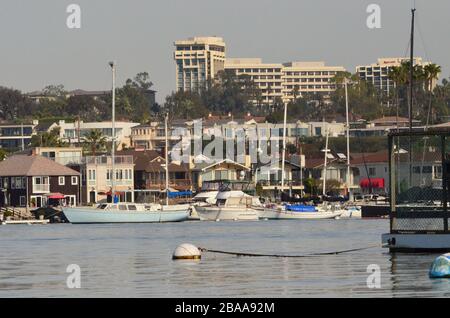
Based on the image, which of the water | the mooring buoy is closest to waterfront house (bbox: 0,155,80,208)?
the water

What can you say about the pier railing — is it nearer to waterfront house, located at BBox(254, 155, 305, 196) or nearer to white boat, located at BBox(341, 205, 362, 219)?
white boat, located at BBox(341, 205, 362, 219)

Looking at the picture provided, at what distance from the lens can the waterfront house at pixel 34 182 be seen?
15150 cm

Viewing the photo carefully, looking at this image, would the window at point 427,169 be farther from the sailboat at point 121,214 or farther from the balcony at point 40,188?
the balcony at point 40,188

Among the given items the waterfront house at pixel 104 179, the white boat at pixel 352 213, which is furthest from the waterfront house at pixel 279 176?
the white boat at pixel 352 213

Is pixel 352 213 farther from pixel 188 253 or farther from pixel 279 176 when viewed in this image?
pixel 188 253

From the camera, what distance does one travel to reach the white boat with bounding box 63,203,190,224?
402ft

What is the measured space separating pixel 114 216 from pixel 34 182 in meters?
31.1

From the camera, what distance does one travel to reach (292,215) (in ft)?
438

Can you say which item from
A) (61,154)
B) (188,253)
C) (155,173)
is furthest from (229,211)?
(188,253)

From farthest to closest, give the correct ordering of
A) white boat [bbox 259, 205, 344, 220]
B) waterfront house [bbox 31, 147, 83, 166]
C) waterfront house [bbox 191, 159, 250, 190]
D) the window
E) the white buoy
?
waterfront house [bbox 191, 159, 250, 190] < waterfront house [bbox 31, 147, 83, 166] < white boat [bbox 259, 205, 344, 220] < the window < the white buoy

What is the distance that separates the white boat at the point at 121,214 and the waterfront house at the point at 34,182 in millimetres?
25558

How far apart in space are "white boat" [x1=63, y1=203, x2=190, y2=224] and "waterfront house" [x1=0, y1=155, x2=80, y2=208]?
25558 mm

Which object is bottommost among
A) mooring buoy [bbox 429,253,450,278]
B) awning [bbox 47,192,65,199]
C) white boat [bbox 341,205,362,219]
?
white boat [bbox 341,205,362,219]
